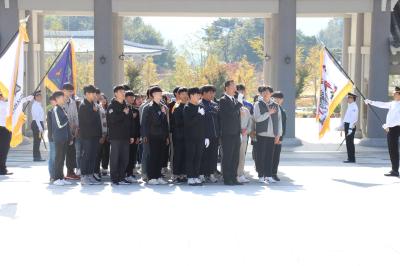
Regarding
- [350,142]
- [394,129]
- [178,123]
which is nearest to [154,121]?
[178,123]

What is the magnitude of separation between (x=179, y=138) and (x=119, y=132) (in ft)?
3.98

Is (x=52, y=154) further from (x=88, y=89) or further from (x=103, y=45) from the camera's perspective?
(x=103, y=45)

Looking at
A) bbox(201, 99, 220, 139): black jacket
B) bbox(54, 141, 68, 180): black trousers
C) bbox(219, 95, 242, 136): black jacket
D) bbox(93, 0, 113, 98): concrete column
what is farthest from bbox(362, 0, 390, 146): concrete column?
bbox(54, 141, 68, 180): black trousers

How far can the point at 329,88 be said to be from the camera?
15836 mm

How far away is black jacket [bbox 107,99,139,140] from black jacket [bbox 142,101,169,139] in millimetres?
314

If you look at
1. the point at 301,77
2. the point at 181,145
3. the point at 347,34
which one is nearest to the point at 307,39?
the point at 301,77

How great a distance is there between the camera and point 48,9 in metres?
20.6

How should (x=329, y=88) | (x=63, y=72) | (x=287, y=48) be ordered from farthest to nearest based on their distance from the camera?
(x=287, y=48), (x=329, y=88), (x=63, y=72)

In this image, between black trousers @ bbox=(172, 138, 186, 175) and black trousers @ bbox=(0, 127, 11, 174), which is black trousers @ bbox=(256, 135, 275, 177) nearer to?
black trousers @ bbox=(172, 138, 186, 175)

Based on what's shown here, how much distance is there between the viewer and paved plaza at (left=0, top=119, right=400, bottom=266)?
7859mm

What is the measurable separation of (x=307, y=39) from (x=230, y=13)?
5960 cm

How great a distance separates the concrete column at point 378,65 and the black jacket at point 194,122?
9585 millimetres

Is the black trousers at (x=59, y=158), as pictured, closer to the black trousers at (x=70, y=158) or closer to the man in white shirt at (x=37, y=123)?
the black trousers at (x=70, y=158)

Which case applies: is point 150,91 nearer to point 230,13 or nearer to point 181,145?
point 181,145
